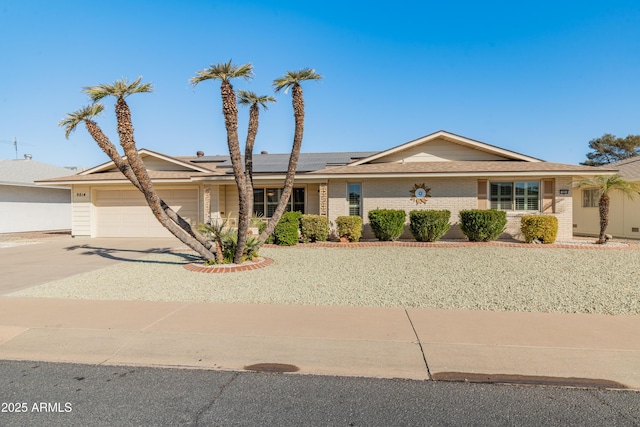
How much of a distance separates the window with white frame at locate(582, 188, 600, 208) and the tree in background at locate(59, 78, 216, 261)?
17566 millimetres

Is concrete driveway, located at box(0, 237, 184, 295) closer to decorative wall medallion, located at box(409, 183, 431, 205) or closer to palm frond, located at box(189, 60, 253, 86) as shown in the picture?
palm frond, located at box(189, 60, 253, 86)

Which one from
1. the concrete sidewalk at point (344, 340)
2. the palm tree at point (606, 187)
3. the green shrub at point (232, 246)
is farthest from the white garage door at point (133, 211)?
the palm tree at point (606, 187)

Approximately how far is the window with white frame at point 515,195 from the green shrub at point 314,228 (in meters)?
7.03

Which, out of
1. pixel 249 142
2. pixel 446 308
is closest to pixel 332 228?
pixel 249 142

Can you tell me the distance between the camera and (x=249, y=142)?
9164 millimetres

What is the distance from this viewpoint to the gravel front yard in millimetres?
5988

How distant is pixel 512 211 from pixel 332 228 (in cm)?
734

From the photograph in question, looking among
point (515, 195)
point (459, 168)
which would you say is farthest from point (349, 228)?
point (515, 195)

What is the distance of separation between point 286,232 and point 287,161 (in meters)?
6.62

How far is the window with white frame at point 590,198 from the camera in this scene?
1612 centimetres

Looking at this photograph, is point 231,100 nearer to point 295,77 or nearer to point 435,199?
point 295,77

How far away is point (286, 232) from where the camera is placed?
12539mm

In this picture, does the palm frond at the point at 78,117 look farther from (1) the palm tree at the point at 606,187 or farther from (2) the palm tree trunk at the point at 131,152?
(1) the palm tree at the point at 606,187

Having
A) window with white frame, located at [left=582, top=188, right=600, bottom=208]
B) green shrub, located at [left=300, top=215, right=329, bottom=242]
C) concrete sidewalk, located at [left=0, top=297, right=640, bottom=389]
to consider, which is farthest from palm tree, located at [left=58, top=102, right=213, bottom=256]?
window with white frame, located at [left=582, top=188, right=600, bottom=208]
